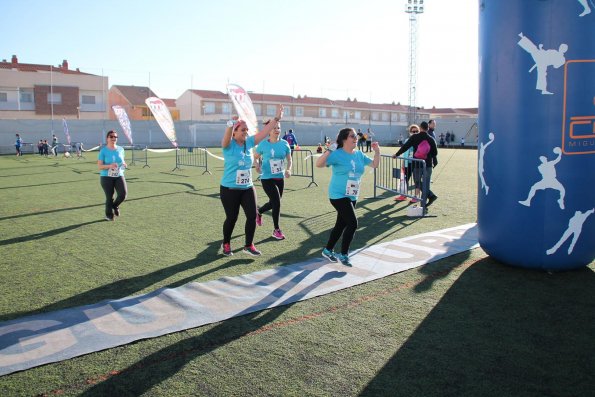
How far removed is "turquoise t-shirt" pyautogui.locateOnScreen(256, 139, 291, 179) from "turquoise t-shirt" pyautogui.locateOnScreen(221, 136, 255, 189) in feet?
4.95

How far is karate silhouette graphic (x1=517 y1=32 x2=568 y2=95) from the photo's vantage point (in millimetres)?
5129

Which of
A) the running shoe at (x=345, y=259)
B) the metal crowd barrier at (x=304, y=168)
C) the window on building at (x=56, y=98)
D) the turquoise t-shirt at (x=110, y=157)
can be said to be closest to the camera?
the running shoe at (x=345, y=259)

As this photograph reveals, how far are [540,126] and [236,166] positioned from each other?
3.83m

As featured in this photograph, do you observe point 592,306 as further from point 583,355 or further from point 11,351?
point 11,351

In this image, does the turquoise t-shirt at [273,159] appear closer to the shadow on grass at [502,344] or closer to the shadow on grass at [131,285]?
the shadow on grass at [131,285]

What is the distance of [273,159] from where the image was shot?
8.05 meters

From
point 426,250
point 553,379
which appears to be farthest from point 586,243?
point 553,379

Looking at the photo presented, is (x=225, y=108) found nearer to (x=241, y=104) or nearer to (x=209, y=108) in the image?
(x=209, y=108)

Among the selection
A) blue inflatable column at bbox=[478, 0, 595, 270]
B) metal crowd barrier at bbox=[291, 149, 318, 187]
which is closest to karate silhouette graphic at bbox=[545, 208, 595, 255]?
blue inflatable column at bbox=[478, 0, 595, 270]

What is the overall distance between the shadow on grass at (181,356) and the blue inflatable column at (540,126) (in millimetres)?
2900

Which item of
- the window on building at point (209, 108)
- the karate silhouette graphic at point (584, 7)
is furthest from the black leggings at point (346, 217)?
the window on building at point (209, 108)

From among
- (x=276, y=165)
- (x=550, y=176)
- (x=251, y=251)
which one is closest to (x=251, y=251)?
(x=251, y=251)

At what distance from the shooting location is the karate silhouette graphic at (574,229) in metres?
5.42

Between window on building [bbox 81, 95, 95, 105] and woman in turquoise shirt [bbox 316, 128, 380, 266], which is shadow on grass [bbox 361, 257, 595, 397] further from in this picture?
window on building [bbox 81, 95, 95, 105]
